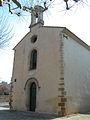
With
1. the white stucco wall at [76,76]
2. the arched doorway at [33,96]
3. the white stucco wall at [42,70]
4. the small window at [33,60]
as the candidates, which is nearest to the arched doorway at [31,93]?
the arched doorway at [33,96]

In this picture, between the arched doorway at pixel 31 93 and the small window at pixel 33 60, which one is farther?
the small window at pixel 33 60

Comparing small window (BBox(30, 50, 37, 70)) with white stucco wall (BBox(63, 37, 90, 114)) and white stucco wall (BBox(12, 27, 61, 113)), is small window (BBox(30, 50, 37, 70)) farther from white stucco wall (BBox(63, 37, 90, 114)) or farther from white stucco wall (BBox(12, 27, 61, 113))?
white stucco wall (BBox(63, 37, 90, 114))

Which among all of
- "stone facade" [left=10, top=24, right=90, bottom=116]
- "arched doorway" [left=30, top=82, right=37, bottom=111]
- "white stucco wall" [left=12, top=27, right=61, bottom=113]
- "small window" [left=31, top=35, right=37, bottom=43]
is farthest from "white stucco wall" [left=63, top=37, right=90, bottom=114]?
"small window" [left=31, top=35, right=37, bottom=43]

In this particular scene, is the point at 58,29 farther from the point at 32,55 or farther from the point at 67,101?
the point at 67,101

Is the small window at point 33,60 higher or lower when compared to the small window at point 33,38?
lower

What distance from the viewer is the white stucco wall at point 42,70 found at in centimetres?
1404

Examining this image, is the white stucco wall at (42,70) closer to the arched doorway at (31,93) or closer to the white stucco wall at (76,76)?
the arched doorway at (31,93)

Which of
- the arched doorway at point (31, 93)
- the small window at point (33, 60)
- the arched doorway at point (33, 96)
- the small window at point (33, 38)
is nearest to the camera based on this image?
the arched doorway at point (31, 93)

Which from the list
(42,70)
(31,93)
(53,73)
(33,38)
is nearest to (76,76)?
(53,73)

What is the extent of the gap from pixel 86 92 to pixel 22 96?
5.58 metres

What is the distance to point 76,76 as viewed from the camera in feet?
50.9

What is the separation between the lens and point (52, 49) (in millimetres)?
15156

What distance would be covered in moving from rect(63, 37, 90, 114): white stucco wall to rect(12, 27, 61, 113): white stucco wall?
0.85m

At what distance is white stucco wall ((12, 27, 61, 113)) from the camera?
1404cm
